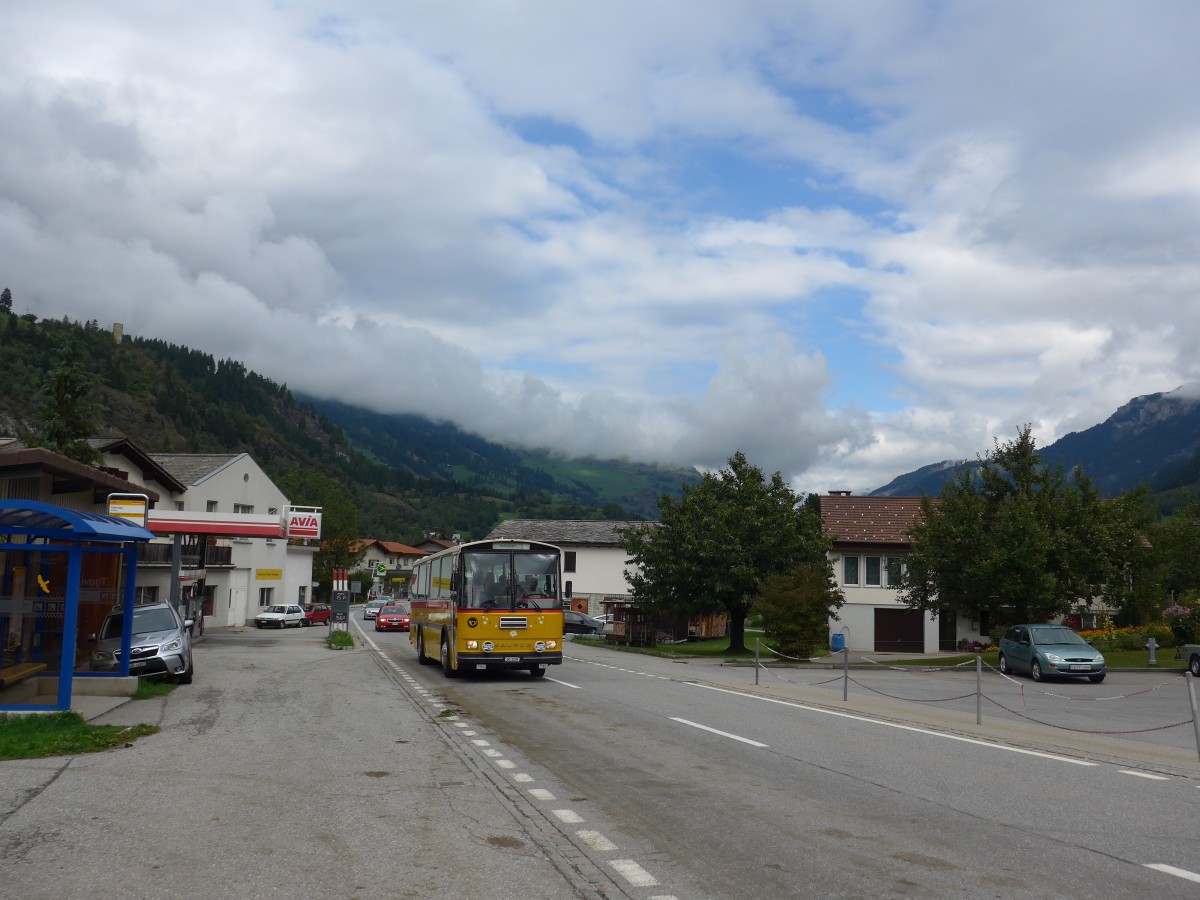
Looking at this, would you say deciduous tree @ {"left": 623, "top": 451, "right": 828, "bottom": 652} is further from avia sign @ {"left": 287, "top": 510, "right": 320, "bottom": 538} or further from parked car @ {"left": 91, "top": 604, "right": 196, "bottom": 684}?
parked car @ {"left": 91, "top": 604, "right": 196, "bottom": 684}

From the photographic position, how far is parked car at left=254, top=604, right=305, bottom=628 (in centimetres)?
5972

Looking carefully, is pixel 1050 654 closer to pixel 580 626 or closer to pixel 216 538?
pixel 580 626

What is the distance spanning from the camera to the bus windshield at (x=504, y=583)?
22781 millimetres

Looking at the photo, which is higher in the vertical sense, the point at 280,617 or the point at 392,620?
the point at 392,620

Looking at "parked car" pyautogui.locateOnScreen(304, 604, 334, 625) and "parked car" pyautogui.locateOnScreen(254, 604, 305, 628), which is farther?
"parked car" pyautogui.locateOnScreen(304, 604, 334, 625)

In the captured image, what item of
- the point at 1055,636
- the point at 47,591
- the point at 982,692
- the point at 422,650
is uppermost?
the point at 47,591

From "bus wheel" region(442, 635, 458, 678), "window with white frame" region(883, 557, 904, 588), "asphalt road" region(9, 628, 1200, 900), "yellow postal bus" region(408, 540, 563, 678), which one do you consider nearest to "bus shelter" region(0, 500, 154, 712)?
"asphalt road" region(9, 628, 1200, 900)

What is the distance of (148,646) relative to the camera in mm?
20203

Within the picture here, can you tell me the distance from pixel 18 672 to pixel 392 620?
41.6 m

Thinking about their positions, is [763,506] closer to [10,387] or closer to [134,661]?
[134,661]

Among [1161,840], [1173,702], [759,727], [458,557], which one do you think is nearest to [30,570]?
[458,557]

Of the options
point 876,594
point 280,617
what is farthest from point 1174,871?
point 280,617

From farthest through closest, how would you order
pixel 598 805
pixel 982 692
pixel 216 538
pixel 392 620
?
pixel 216 538 → pixel 392 620 → pixel 982 692 → pixel 598 805

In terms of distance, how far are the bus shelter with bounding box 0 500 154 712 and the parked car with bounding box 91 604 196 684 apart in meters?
0.87
